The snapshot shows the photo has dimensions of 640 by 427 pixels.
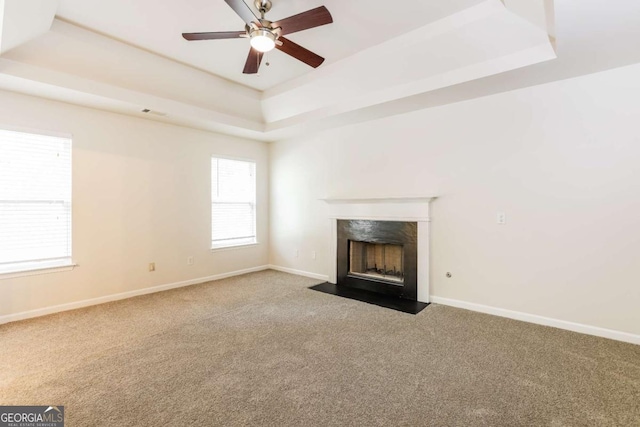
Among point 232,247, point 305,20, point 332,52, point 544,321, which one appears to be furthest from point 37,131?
point 544,321

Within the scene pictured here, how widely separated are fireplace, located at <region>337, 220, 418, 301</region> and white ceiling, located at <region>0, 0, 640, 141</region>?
157cm

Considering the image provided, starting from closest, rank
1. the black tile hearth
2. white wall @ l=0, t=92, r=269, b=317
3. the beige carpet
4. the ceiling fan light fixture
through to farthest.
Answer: the beige carpet < the ceiling fan light fixture < white wall @ l=0, t=92, r=269, b=317 < the black tile hearth

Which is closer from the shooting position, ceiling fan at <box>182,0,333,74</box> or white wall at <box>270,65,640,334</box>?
ceiling fan at <box>182,0,333,74</box>

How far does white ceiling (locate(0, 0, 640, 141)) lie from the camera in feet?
7.54

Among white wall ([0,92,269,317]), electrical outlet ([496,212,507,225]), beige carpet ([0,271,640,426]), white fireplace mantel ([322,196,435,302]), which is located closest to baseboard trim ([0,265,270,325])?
white wall ([0,92,269,317])

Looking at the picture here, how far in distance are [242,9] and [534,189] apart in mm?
3163

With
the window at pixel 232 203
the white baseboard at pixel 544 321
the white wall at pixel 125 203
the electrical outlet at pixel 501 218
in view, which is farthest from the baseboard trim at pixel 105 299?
the electrical outlet at pixel 501 218

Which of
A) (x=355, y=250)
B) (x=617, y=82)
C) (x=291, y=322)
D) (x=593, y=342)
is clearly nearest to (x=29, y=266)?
(x=291, y=322)

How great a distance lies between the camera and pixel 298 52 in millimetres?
2562

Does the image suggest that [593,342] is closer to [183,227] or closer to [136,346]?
[136,346]

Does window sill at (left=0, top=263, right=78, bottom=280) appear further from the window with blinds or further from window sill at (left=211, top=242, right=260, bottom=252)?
window sill at (left=211, top=242, right=260, bottom=252)

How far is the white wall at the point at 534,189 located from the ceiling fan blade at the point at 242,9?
240 centimetres

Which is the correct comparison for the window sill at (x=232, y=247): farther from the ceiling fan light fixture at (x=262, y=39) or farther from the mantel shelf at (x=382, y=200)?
the ceiling fan light fixture at (x=262, y=39)

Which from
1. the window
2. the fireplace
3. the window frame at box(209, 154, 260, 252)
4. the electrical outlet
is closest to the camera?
the electrical outlet
